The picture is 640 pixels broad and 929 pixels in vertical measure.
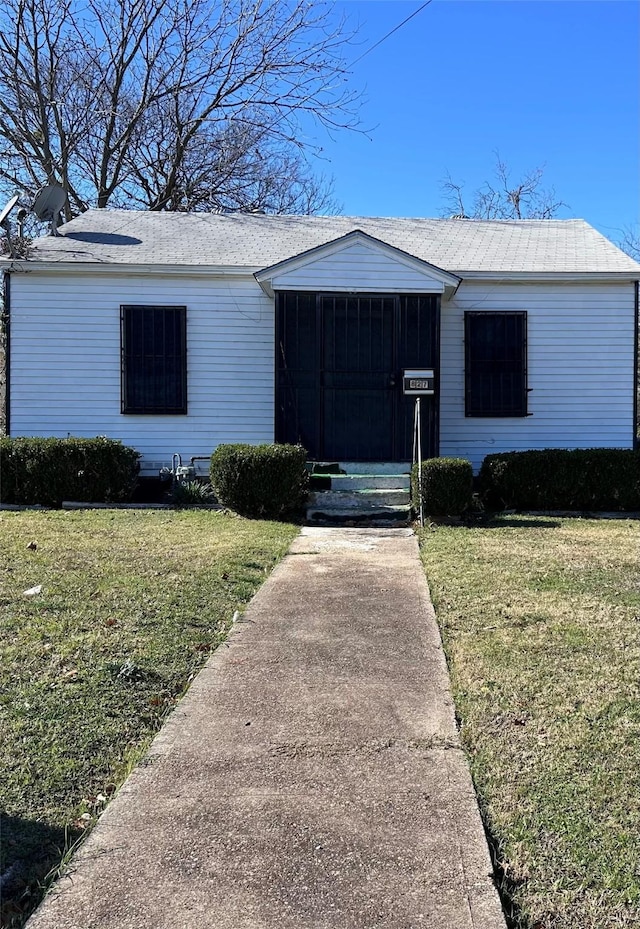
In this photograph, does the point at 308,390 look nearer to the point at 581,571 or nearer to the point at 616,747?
the point at 581,571

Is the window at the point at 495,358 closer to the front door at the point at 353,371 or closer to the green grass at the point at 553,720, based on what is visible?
the front door at the point at 353,371

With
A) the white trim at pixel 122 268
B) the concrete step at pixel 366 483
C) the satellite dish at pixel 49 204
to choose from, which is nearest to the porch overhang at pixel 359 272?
the white trim at pixel 122 268

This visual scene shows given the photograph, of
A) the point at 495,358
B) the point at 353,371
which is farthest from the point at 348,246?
the point at 495,358

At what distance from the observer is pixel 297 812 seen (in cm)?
234

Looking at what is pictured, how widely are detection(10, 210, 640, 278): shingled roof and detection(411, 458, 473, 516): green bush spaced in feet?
13.2

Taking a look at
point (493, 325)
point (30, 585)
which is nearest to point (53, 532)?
point (30, 585)

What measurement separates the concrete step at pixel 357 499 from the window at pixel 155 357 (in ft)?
9.62

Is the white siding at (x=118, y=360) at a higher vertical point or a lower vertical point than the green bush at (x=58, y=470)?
higher

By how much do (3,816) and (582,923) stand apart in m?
1.81

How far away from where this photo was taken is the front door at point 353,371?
10406 millimetres

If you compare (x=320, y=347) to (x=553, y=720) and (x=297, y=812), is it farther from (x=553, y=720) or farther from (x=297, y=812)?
(x=297, y=812)

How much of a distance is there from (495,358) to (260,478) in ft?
15.4

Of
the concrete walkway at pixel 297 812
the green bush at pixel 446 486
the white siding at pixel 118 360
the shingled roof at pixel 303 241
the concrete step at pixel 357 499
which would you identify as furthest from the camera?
the shingled roof at pixel 303 241

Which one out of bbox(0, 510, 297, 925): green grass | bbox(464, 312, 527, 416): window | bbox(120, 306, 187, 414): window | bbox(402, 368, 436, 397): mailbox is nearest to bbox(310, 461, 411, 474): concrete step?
bbox(402, 368, 436, 397): mailbox
